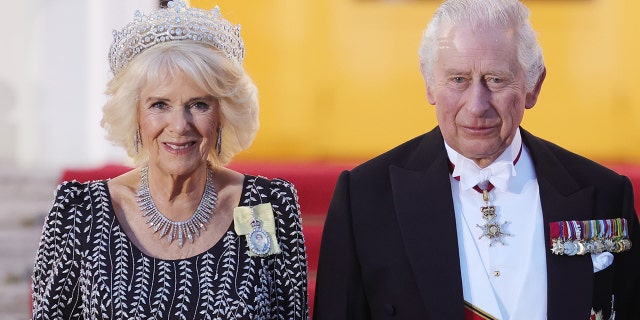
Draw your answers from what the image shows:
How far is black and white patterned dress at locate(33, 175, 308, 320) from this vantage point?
302cm

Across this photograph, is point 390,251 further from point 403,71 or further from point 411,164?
point 403,71

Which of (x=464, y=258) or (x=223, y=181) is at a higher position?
(x=223, y=181)

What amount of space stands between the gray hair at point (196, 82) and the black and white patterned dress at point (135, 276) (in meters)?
0.21

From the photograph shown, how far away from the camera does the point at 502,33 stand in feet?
8.88

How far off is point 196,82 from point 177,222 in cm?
42

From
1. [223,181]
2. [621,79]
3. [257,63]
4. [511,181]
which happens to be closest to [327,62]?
[257,63]

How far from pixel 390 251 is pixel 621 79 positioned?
135 inches

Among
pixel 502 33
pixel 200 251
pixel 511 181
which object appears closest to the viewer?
pixel 502 33

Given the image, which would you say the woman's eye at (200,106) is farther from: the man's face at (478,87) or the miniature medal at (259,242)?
the man's face at (478,87)

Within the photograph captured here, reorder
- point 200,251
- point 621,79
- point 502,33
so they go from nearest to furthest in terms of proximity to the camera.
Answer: point 502,33 < point 200,251 < point 621,79

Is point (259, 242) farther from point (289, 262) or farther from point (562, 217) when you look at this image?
point (562, 217)

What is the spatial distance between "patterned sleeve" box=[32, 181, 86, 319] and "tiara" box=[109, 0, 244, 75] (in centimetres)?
42

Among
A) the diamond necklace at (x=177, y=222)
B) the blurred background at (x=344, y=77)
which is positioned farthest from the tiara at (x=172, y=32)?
the blurred background at (x=344, y=77)

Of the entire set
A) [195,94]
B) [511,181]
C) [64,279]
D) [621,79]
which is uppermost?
[621,79]
